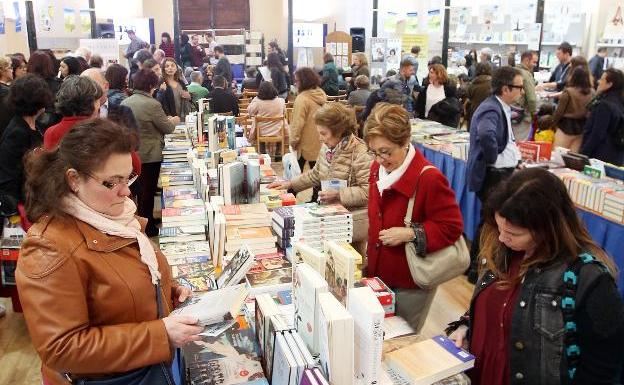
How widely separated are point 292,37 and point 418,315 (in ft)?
43.3

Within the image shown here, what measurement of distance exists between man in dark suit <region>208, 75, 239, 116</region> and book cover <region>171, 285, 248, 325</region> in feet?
19.7

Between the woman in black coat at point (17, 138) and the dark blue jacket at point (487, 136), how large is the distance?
311 cm

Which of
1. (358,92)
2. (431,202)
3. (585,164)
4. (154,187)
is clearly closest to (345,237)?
(431,202)

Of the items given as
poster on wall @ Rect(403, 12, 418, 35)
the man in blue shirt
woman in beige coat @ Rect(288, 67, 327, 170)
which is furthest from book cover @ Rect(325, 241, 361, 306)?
poster on wall @ Rect(403, 12, 418, 35)

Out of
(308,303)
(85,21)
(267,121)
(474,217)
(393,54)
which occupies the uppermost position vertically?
(85,21)

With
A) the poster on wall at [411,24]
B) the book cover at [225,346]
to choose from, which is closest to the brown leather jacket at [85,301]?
the book cover at [225,346]

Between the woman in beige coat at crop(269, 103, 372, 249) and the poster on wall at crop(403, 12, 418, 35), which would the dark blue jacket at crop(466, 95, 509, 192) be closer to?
the woman in beige coat at crop(269, 103, 372, 249)

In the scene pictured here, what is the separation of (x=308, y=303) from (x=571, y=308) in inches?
29.4

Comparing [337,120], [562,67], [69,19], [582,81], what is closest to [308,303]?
[337,120]

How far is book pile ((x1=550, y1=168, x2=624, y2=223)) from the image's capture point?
3.77m

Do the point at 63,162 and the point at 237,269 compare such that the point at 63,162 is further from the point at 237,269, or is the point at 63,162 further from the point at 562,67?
the point at 562,67

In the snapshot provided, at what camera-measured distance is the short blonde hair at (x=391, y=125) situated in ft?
7.55

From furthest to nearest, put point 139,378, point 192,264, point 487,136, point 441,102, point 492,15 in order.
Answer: point 492,15 → point 441,102 → point 487,136 → point 192,264 → point 139,378

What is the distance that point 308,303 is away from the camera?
148 cm
